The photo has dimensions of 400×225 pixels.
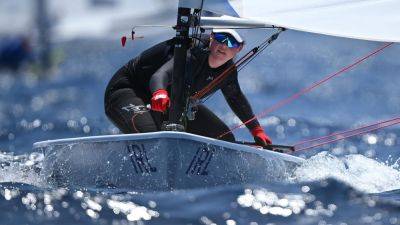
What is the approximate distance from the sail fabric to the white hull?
799 millimetres

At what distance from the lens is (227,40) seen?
6.14 m

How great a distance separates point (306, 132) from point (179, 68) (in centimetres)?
521

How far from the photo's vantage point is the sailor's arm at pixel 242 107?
262 inches

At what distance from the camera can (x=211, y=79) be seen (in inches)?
249

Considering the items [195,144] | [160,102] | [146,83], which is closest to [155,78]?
[160,102]

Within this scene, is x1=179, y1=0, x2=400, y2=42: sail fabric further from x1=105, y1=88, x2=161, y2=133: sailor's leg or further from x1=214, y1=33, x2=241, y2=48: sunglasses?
x1=105, y1=88, x2=161, y2=133: sailor's leg

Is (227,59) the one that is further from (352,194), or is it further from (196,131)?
(352,194)

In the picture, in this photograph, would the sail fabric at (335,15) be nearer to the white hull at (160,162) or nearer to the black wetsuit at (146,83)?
the black wetsuit at (146,83)

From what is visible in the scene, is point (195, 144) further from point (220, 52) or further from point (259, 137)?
point (259, 137)

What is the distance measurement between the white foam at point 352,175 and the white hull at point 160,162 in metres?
0.38

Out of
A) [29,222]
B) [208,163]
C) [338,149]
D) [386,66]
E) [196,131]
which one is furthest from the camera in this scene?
[386,66]

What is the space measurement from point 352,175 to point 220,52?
50.2 inches

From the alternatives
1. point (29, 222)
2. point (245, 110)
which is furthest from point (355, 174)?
point (29, 222)

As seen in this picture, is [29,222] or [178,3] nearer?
[29,222]
